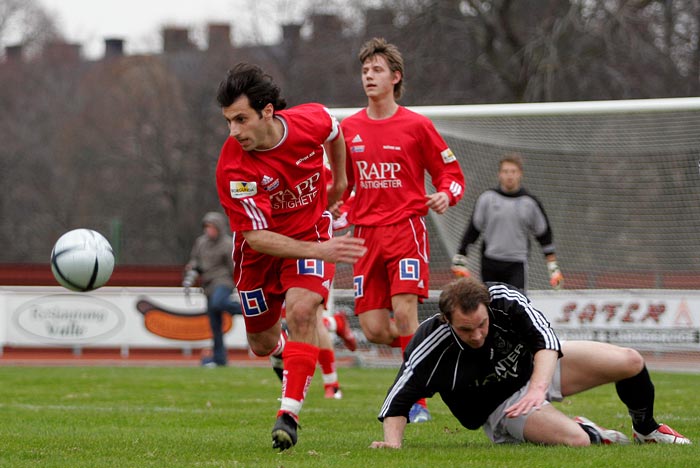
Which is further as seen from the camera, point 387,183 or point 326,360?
point 326,360

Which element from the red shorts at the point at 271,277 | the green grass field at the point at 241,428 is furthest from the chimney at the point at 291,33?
the red shorts at the point at 271,277

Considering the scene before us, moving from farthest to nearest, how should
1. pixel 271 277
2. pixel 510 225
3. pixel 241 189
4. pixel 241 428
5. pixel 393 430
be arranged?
pixel 510 225
pixel 241 428
pixel 271 277
pixel 241 189
pixel 393 430

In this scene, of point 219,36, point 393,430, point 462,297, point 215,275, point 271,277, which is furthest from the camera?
point 219,36

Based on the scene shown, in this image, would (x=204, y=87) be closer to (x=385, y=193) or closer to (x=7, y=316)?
(x=7, y=316)

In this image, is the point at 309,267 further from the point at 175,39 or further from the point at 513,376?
the point at 175,39

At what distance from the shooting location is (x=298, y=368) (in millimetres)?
6414

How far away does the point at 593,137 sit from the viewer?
666 inches

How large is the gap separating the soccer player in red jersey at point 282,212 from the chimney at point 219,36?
33.4 m

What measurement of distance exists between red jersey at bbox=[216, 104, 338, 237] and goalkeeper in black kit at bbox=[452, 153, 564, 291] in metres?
5.02

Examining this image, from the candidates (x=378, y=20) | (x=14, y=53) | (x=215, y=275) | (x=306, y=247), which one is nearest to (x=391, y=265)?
(x=306, y=247)

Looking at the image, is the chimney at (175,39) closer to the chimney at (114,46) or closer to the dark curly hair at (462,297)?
the chimney at (114,46)

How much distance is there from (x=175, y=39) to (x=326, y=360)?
3586cm

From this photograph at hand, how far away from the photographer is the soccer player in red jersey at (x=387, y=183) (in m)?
8.73

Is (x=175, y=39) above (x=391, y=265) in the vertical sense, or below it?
above
